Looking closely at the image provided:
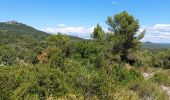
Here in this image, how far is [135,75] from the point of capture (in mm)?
18188

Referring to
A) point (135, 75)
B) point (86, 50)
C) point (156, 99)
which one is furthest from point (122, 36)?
point (156, 99)

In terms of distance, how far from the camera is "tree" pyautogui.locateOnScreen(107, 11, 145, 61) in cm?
3416

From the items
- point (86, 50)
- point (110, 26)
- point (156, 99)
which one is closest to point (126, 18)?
point (110, 26)

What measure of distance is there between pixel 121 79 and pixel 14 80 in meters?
7.57

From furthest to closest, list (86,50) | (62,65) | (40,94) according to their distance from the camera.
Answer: (86,50)
(62,65)
(40,94)

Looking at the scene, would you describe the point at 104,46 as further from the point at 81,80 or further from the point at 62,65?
the point at 81,80

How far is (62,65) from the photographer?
1748 centimetres

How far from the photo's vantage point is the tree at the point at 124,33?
1345 inches

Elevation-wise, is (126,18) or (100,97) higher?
(126,18)

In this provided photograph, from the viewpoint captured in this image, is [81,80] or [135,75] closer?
[81,80]

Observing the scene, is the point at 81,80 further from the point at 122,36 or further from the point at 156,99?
the point at 122,36

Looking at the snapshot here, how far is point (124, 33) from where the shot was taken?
114ft

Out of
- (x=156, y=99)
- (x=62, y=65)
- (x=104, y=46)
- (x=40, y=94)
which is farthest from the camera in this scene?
(x=104, y=46)

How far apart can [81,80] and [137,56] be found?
24.6 metres
